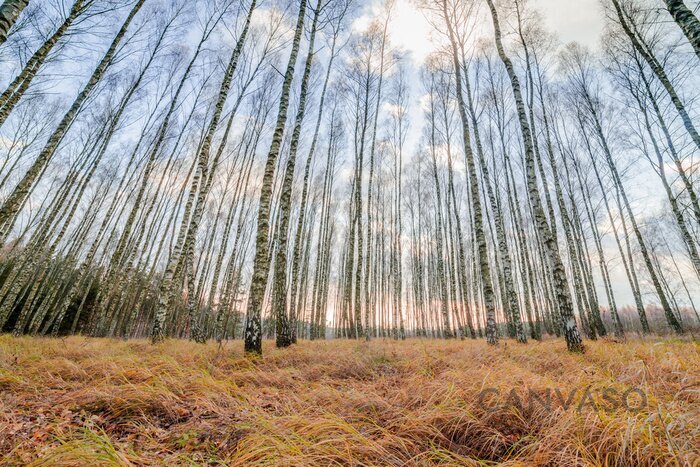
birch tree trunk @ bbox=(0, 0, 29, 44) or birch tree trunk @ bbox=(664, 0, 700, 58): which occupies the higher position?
birch tree trunk @ bbox=(664, 0, 700, 58)

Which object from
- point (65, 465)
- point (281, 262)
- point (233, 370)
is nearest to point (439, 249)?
point (281, 262)

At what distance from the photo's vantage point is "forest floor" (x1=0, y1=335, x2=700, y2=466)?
1564 mm

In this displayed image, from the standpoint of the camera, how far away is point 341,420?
6.72ft

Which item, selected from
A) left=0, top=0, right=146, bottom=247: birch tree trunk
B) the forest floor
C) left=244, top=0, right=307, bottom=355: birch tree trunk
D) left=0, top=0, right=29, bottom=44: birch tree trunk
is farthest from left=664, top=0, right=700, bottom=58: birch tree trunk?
left=0, top=0, right=146, bottom=247: birch tree trunk

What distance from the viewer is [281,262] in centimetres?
699

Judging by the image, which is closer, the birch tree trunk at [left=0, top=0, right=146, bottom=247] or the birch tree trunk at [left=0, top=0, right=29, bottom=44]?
the birch tree trunk at [left=0, top=0, right=29, bottom=44]

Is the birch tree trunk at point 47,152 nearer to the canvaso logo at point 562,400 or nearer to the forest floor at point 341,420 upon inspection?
the forest floor at point 341,420

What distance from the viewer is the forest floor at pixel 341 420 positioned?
1.56 meters

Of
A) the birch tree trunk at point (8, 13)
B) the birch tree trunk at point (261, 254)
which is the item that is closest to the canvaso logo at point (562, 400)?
the birch tree trunk at point (261, 254)

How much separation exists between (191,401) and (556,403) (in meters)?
3.40

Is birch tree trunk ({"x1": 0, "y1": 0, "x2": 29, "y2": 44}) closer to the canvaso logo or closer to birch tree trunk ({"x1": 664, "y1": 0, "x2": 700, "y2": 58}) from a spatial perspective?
the canvaso logo

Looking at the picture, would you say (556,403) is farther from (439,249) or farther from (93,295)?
(93,295)

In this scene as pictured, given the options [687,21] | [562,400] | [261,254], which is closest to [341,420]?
[562,400]

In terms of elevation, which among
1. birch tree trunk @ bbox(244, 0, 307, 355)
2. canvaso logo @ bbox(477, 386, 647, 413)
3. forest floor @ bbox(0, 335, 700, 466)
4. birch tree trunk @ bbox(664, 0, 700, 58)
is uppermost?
birch tree trunk @ bbox(664, 0, 700, 58)
